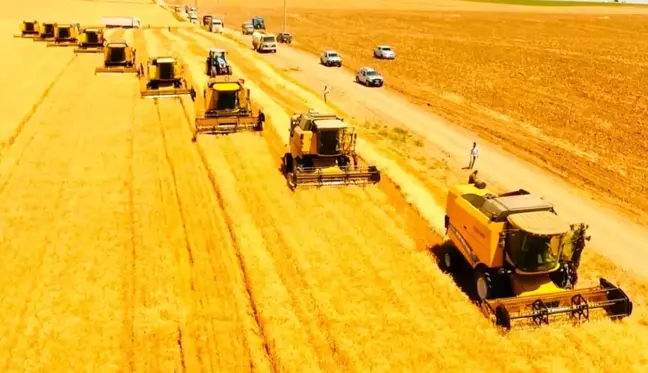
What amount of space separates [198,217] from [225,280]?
4339 mm

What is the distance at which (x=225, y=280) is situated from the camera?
48.9 feet

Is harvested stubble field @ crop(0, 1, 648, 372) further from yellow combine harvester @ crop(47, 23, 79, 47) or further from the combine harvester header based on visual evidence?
the combine harvester header

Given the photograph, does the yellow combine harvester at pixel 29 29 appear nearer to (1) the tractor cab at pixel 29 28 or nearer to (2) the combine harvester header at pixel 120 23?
(1) the tractor cab at pixel 29 28

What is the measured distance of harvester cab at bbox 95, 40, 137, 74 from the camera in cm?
4247

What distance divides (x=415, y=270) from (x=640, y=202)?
40.2ft

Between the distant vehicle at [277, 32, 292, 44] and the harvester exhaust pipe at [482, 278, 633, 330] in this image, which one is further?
the distant vehicle at [277, 32, 292, 44]

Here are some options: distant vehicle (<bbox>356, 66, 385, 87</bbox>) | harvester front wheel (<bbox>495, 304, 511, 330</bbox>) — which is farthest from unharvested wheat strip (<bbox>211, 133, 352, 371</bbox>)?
distant vehicle (<bbox>356, 66, 385, 87</bbox>)

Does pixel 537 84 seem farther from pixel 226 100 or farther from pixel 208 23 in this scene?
pixel 208 23

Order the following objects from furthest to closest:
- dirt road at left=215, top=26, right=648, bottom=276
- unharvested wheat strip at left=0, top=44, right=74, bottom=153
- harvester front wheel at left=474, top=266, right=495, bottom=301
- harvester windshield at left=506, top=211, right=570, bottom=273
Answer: unharvested wheat strip at left=0, top=44, right=74, bottom=153
dirt road at left=215, top=26, right=648, bottom=276
harvester front wheel at left=474, top=266, right=495, bottom=301
harvester windshield at left=506, top=211, right=570, bottom=273

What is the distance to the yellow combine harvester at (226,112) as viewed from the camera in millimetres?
27984

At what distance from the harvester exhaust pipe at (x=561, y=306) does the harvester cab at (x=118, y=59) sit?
121 feet

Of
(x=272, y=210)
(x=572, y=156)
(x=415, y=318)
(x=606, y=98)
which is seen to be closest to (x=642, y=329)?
(x=415, y=318)

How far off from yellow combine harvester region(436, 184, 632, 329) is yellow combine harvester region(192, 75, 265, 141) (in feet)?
54.1

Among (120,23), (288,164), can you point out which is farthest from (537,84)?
(120,23)
